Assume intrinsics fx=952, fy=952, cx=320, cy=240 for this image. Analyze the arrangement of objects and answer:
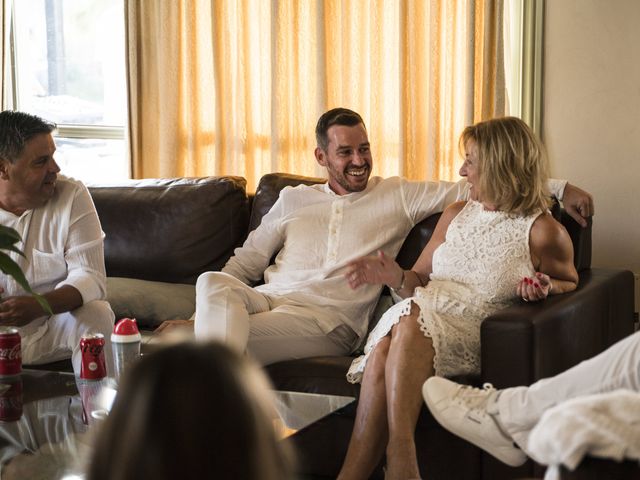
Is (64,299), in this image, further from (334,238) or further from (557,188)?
(557,188)

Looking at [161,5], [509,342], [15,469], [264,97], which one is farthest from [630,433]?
[161,5]

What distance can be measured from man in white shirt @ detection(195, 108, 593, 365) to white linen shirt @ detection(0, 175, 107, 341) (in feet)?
1.34

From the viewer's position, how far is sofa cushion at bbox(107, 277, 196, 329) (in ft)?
10.6

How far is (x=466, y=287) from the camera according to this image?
2652mm

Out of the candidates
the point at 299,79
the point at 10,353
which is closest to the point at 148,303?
the point at 10,353

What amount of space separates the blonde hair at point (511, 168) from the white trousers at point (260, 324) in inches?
25.5

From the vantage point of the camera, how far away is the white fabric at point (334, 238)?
3.00 m

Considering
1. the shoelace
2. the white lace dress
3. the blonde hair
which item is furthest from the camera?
the blonde hair

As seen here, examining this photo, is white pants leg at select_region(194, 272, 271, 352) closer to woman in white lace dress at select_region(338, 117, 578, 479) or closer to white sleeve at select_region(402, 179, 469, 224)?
woman in white lace dress at select_region(338, 117, 578, 479)

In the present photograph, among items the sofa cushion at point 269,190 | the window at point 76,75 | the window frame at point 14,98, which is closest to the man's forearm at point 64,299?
the sofa cushion at point 269,190

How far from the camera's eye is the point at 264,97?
4629 millimetres

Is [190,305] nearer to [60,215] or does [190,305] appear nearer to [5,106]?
[60,215]

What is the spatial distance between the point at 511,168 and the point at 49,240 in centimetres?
143

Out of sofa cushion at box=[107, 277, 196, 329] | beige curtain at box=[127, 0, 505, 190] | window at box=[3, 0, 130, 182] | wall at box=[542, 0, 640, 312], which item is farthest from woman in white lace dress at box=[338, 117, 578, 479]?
window at box=[3, 0, 130, 182]
